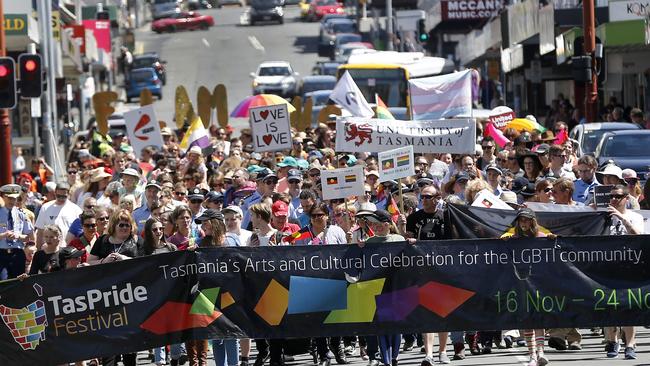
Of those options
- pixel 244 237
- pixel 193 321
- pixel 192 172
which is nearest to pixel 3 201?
pixel 192 172

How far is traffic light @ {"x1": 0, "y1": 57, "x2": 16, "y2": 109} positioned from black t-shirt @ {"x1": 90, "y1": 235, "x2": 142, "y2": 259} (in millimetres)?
8230

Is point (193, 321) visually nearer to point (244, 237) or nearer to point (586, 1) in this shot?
point (244, 237)

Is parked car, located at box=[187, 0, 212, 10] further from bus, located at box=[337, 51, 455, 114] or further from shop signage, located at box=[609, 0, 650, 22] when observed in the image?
shop signage, located at box=[609, 0, 650, 22]

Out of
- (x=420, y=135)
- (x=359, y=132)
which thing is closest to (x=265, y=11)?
(x=359, y=132)

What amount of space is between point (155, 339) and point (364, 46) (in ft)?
185

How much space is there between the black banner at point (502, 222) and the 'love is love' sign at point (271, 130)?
8.37m

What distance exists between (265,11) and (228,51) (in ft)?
32.8

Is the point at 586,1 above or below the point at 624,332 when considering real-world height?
above

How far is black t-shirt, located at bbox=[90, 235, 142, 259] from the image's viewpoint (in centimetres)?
1426

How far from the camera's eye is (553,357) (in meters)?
15.0

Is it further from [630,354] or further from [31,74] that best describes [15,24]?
[630,354]

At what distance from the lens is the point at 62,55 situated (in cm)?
5253

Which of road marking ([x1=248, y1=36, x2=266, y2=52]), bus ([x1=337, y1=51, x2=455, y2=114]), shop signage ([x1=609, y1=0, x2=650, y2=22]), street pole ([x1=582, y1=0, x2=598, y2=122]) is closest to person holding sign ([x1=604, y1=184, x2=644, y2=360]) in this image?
street pole ([x1=582, y1=0, x2=598, y2=122])

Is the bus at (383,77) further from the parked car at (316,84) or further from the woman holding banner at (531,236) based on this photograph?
the woman holding banner at (531,236)
